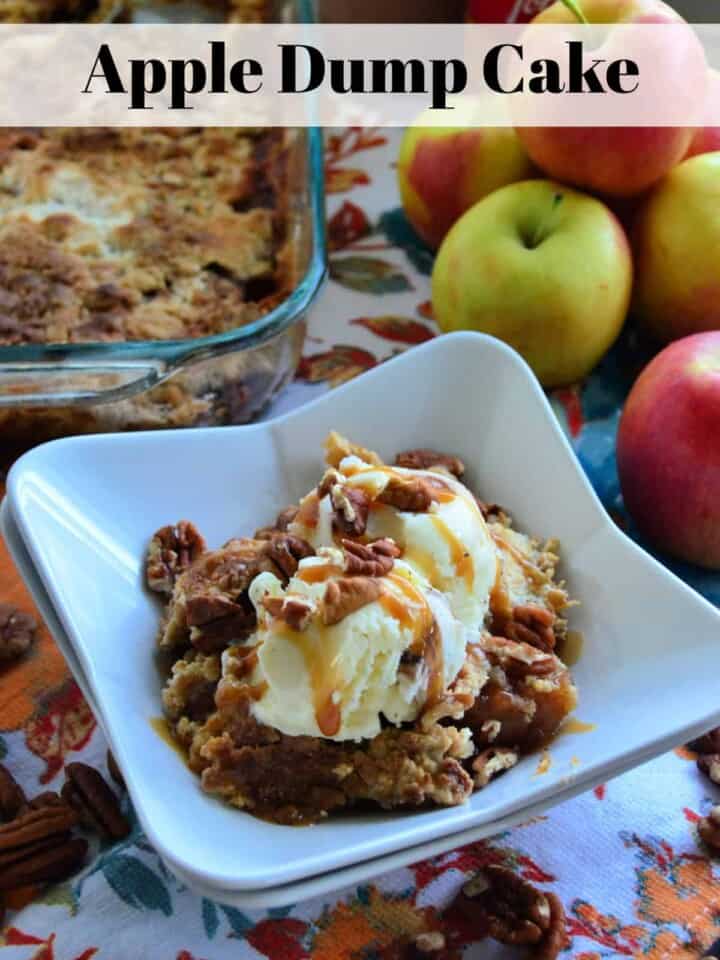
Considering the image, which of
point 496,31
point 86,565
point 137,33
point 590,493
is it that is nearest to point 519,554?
point 590,493

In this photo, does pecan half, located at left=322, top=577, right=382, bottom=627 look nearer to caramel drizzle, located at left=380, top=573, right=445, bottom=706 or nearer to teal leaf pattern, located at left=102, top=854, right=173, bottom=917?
caramel drizzle, located at left=380, top=573, right=445, bottom=706

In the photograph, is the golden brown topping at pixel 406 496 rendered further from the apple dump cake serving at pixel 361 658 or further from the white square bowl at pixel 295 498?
the white square bowl at pixel 295 498

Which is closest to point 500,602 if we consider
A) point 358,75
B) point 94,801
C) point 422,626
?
point 422,626

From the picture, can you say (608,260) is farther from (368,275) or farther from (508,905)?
(508,905)

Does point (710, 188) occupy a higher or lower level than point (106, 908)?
higher

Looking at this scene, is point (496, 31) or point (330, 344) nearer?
point (330, 344)

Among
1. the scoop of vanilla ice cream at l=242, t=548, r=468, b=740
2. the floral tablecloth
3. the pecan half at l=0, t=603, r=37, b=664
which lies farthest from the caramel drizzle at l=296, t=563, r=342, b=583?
the pecan half at l=0, t=603, r=37, b=664

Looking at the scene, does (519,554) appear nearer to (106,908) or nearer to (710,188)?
(106,908)
